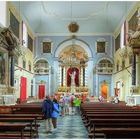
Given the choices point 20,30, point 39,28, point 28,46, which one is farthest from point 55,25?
point 20,30

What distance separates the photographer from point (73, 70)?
1550 inches

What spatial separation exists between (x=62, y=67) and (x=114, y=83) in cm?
608

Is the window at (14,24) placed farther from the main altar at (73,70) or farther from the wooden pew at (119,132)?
the wooden pew at (119,132)

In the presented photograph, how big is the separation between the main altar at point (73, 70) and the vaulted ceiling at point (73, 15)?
2.15 meters

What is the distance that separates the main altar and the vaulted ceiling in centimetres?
215

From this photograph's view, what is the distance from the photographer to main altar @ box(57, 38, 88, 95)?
37.5 meters

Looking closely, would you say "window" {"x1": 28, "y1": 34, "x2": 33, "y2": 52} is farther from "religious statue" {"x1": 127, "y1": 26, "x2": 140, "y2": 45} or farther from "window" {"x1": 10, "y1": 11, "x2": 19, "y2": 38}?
"religious statue" {"x1": 127, "y1": 26, "x2": 140, "y2": 45}

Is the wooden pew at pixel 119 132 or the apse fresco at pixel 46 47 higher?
the apse fresco at pixel 46 47

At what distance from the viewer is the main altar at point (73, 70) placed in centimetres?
3747

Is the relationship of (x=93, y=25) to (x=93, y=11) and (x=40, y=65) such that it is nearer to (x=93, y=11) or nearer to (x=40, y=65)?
(x=93, y=11)

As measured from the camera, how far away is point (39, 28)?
3672 cm

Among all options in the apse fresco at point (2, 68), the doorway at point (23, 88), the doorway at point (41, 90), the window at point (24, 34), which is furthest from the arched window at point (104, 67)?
the apse fresco at point (2, 68)

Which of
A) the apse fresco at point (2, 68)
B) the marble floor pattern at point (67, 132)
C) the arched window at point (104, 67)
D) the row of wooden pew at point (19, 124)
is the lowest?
the marble floor pattern at point (67, 132)

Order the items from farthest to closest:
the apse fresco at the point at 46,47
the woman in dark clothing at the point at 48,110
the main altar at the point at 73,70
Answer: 1. the apse fresco at the point at 46,47
2. the main altar at the point at 73,70
3. the woman in dark clothing at the point at 48,110
